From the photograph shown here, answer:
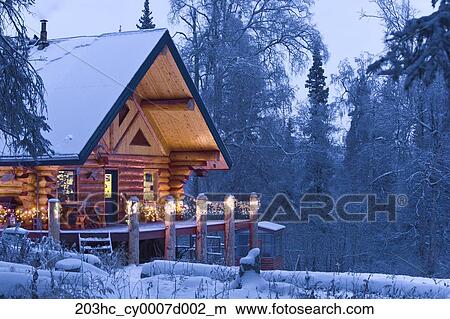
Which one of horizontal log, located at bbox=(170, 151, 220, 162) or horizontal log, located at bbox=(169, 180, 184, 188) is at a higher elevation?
horizontal log, located at bbox=(170, 151, 220, 162)

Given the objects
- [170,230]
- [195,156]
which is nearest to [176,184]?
[195,156]

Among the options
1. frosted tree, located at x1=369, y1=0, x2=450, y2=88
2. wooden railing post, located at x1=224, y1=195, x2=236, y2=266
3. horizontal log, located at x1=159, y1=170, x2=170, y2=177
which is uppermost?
frosted tree, located at x1=369, y1=0, x2=450, y2=88

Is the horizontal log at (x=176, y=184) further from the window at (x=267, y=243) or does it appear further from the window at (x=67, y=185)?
the window at (x=267, y=243)

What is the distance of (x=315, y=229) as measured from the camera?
3881 centimetres

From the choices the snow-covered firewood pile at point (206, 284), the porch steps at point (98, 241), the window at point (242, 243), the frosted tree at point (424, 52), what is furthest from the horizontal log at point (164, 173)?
the frosted tree at point (424, 52)

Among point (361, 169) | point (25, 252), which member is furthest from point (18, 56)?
point (361, 169)

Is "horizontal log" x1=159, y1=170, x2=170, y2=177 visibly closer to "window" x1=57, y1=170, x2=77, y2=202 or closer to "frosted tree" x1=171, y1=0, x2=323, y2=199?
"window" x1=57, y1=170, x2=77, y2=202

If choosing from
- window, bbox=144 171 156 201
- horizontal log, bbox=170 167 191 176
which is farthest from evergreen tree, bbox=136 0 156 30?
window, bbox=144 171 156 201

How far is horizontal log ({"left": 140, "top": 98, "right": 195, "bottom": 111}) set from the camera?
2281 cm

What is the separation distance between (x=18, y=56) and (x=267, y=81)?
73.7ft

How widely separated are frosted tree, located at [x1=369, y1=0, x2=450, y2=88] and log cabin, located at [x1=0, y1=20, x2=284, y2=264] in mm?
11239

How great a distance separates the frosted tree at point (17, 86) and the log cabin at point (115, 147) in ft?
16.3

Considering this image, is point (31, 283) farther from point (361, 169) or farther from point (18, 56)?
point (361, 169)

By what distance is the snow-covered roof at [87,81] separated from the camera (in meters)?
19.7
